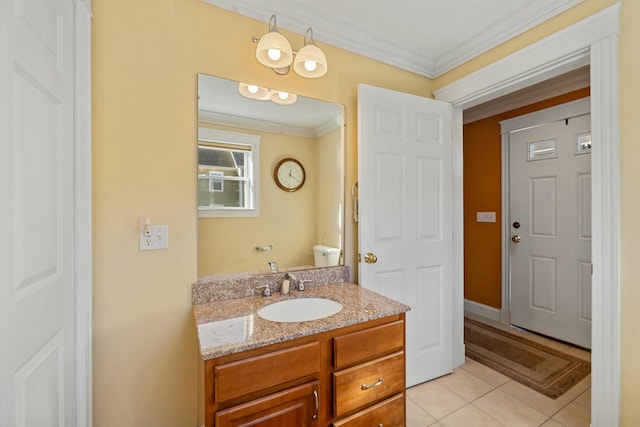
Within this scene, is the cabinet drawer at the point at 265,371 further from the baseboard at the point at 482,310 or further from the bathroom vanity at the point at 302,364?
the baseboard at the point at 482,310

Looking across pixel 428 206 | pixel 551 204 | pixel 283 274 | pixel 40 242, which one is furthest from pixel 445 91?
pixel 40 242

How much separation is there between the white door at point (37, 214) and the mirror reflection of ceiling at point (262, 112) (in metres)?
0.56

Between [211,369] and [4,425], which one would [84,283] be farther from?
[211,369]

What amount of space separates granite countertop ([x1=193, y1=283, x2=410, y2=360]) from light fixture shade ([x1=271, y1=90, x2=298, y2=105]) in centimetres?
115

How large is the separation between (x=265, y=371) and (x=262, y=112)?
1354mm

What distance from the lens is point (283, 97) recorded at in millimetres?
1727

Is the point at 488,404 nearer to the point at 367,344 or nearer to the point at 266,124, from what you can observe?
the point at 367,344

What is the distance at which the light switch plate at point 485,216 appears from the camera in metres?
3.16

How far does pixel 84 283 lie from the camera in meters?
1.22

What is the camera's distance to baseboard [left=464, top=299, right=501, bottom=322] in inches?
125

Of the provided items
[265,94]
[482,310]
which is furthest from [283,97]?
[482,310]

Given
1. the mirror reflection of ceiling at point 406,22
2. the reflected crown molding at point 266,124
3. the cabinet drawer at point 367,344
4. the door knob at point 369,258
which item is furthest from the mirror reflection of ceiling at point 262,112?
the cabinet drawer at point 367,344

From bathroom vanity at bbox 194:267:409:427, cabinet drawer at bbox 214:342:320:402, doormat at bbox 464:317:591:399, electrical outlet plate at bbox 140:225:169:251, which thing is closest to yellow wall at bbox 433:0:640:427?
doormat at bbox 464:317:591:399

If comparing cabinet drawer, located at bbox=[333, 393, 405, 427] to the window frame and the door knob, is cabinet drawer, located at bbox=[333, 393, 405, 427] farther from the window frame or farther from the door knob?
the window frame
